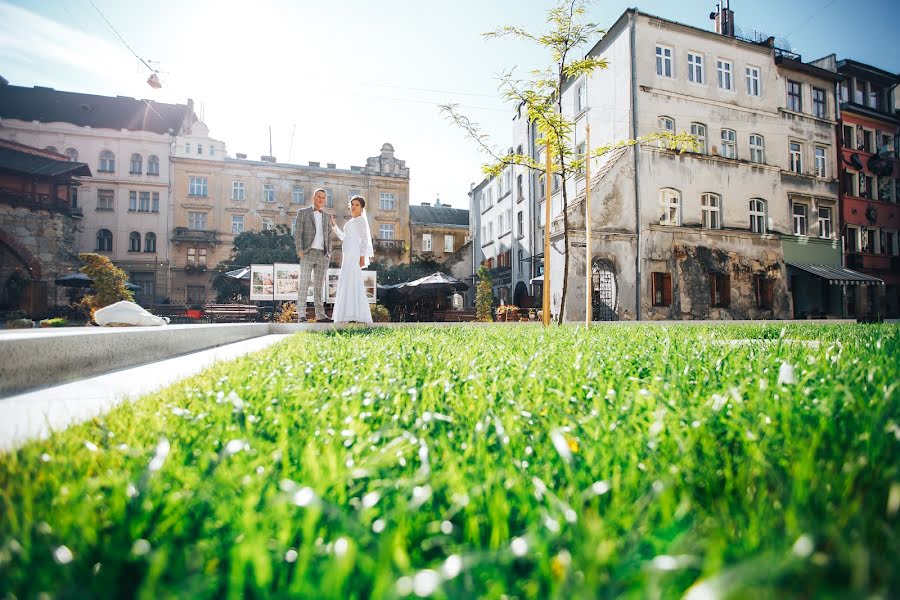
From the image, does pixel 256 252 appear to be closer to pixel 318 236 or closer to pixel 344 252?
pixel 318 236

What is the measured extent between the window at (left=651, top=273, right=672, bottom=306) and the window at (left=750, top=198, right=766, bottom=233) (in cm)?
597

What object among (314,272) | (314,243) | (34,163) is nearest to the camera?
(314,243)

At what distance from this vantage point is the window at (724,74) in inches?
859

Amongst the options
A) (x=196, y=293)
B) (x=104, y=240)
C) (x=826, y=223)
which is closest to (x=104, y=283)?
(x=196, y=293)

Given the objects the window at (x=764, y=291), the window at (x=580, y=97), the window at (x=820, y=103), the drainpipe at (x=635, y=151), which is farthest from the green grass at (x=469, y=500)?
the window at (x=820, y=103)

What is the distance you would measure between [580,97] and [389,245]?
23.6 metres

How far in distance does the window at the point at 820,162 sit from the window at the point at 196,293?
43.0 meters

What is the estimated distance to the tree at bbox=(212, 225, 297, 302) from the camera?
33688 mm

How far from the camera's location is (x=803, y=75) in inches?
945

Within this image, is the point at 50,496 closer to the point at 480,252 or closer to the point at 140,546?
the point at 140,546

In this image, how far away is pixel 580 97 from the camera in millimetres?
22734

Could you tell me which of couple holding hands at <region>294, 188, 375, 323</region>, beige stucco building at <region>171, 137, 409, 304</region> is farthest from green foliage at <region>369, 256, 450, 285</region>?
couple holding hands at <region>294, 188, 375, 323</region>

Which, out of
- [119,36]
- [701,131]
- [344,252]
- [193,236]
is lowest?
[344,252]

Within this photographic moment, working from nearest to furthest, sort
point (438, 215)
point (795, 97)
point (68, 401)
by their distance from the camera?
point (68, 401) → point (795, 97) → point (438, 215)
